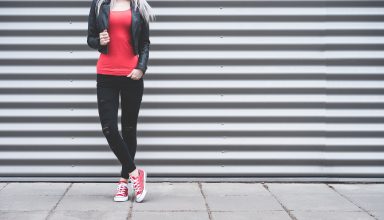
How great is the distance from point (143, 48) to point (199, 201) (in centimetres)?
153

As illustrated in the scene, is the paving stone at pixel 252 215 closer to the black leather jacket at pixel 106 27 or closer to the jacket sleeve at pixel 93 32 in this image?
the black leather jacket at pixel 106 27

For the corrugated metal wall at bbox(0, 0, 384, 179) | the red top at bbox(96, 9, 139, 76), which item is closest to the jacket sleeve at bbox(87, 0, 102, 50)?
the red top at bbox(96, 9, 139, 76)

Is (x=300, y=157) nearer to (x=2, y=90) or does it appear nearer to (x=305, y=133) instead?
(x=305, y=133)

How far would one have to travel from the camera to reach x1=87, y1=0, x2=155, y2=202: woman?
170 inches

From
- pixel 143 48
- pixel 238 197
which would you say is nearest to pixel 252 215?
pixel 238 197

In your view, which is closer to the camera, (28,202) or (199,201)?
(28,202)

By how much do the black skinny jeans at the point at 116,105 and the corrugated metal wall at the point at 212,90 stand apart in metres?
0.69

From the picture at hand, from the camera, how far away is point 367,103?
523cm

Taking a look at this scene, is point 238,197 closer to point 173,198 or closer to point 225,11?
point 173,198

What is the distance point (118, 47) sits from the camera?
436 cm

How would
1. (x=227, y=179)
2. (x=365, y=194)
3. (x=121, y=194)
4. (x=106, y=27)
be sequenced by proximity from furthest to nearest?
(x=227, y=179)
(x=365, y=194)
(x=121, y=194)
(x=106, y=27)

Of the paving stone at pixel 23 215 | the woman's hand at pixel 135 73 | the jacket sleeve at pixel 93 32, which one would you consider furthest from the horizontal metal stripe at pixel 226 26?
the paving stone at pixel 23 215

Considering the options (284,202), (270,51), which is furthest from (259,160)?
(270,51)

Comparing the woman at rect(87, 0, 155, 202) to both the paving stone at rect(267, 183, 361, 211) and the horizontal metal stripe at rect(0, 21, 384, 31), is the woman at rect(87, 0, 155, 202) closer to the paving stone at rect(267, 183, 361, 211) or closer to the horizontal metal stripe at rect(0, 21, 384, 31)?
the horizontal metal stripe at rect(0, 21, 384, 31)
